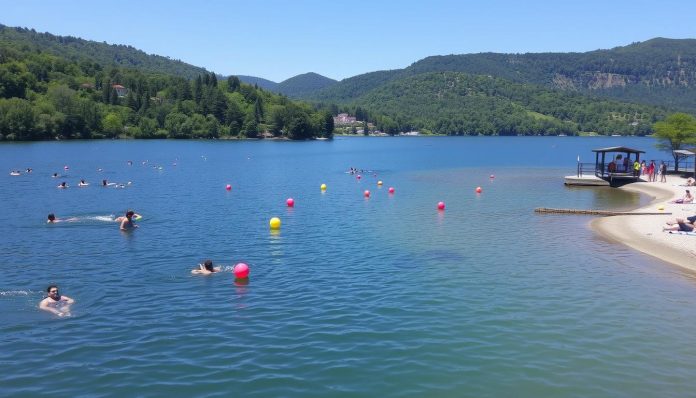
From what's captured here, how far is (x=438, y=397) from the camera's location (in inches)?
489

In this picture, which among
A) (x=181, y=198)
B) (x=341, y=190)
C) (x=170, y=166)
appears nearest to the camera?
(x=181, y=198)

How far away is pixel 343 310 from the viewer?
704 inches

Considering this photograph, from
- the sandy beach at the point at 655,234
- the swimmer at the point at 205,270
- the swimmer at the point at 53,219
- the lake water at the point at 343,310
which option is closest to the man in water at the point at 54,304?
the lake water at the point at 343,310

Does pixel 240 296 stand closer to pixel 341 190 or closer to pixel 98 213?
pixel 98 213

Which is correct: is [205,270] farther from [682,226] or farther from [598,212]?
[598,212]

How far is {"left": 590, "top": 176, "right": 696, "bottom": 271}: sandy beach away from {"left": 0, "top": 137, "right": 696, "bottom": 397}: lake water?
0.92m

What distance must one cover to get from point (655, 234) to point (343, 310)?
19192mm

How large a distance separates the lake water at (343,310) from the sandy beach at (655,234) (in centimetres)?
92

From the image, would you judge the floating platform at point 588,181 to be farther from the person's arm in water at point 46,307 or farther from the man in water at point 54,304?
the person's arm in water at point 46,307

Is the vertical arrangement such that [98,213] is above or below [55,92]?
below

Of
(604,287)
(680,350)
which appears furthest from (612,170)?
(680,350)

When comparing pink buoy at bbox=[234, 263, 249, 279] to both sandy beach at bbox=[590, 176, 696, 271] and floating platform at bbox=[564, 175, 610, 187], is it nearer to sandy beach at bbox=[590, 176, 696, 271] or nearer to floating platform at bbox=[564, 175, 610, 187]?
sandy beach at bbox=[590, 176, 696, 271]

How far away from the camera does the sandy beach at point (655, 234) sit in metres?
24.9

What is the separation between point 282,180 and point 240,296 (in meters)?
→ 45.5
